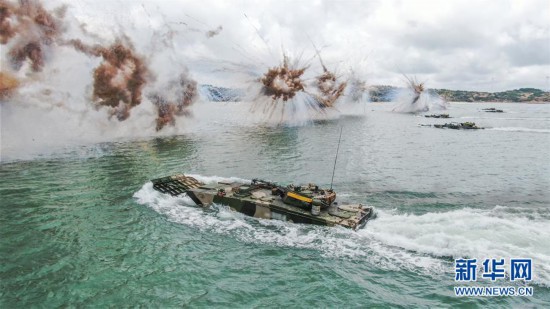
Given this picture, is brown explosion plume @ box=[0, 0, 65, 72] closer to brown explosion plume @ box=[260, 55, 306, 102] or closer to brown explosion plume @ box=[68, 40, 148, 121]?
brown explosion plume @ box=[68, 40, 148, 121]

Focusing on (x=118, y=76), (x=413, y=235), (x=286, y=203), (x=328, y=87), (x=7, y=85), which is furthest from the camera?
(x=328, y=87)

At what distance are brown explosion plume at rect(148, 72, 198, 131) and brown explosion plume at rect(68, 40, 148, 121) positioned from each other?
5.90 metres

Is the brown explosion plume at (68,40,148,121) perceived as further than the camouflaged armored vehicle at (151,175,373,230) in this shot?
Yes

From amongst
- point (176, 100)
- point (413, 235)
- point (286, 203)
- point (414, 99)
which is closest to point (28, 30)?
point (176, 100)

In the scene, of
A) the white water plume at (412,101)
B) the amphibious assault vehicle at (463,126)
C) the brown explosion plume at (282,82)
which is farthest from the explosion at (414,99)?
the brown explosion plume at (282,82)

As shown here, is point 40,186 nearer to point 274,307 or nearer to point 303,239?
point 303,239

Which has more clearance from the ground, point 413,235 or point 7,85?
point 7,85

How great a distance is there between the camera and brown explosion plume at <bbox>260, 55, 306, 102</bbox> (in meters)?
60.6

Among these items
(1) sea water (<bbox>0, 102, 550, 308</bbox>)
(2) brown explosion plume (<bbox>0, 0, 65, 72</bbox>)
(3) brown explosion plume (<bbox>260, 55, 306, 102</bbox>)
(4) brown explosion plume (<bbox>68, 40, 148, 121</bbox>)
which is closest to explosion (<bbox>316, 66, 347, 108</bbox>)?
(3) brown explosion plume (<bbox>260, 55, 306, 102</bbox>)

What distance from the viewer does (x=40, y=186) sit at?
35.2m

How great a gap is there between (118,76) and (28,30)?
15820mm

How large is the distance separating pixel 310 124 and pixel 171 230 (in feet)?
254

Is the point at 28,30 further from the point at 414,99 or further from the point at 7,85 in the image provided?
the point at 414,99

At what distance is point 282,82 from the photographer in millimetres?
62219
